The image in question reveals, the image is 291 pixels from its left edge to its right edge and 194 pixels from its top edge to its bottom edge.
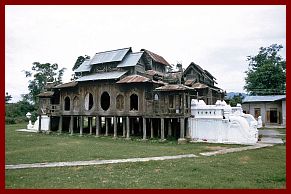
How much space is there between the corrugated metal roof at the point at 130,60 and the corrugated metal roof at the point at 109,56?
0.53 meters

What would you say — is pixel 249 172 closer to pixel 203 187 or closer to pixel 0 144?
pixel 203 187

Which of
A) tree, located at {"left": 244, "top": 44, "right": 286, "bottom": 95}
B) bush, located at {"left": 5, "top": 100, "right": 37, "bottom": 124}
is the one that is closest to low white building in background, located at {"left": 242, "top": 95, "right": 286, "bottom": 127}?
tree, located at {"left": 244, "top": 44, "right": 286, "bottom": 95}

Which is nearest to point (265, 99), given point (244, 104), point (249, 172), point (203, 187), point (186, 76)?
point (244, 104)

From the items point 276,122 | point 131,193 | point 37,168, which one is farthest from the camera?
point 276,122

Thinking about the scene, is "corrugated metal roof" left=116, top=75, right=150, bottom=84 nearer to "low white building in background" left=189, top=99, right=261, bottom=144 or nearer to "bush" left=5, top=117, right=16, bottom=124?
"low white building in background" left=189, top=99, right=261, bottom=144

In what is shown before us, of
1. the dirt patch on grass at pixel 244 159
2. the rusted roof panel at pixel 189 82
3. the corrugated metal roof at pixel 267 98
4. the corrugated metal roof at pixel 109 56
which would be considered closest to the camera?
the dirt patch on grass at pixel 244 159

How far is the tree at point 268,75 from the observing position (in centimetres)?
5097

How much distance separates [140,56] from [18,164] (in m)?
18.6

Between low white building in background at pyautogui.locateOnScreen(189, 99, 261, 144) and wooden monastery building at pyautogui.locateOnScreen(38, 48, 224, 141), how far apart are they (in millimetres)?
950

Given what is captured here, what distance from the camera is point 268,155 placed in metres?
16.4

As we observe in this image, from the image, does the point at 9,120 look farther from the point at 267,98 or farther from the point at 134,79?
the point at 267,98

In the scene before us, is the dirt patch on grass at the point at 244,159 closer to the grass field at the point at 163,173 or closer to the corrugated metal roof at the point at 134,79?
the grass field at the point at 163,173

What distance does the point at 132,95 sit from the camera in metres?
29.6

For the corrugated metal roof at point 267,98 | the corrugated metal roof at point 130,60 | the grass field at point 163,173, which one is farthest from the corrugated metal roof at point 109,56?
the corrugated metal roof at point 267,98
